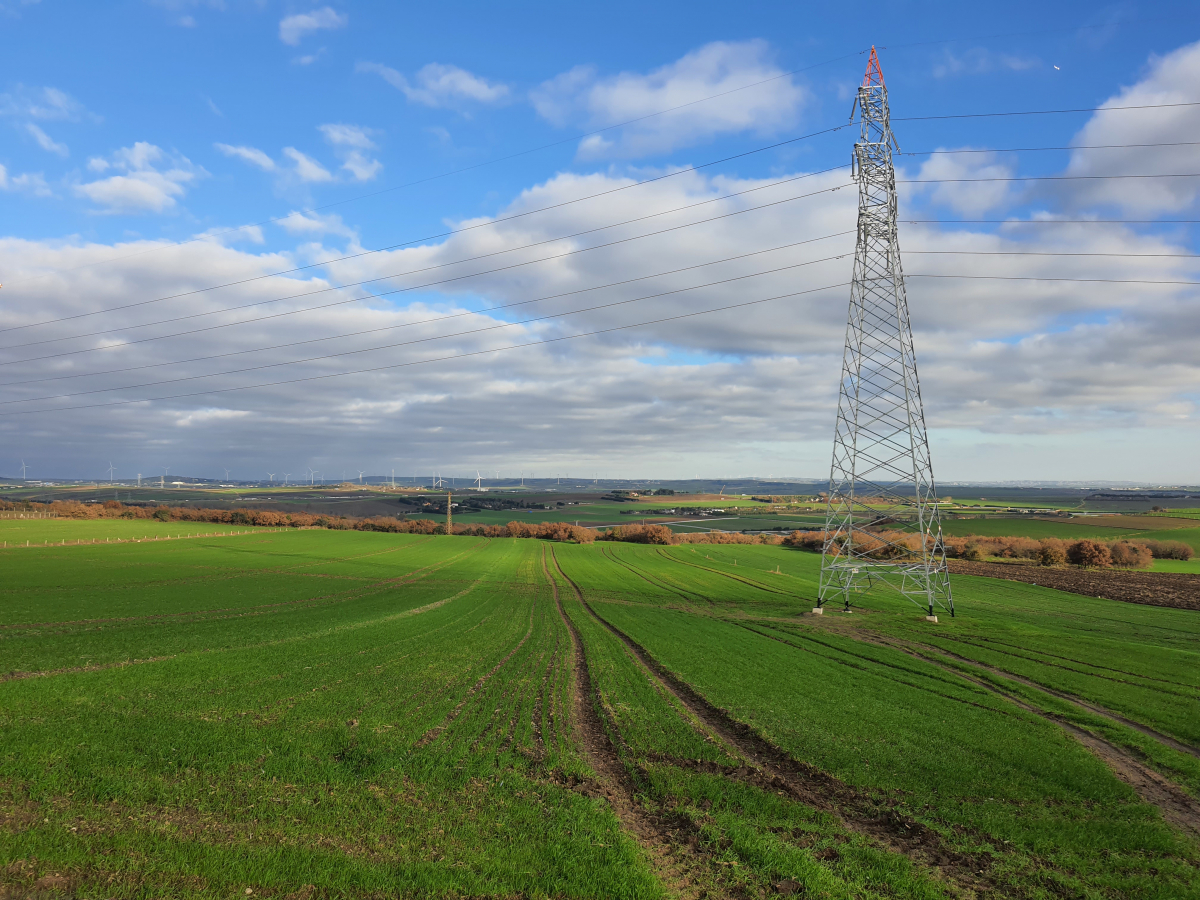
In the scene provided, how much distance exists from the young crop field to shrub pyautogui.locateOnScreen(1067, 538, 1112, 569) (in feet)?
229

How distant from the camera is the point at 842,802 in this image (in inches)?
536

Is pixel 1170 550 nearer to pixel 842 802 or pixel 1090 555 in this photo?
pixel 1090 555

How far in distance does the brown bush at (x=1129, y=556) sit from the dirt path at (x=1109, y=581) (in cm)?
752

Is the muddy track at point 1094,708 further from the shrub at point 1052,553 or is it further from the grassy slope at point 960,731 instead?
the shrub at point 1052,553

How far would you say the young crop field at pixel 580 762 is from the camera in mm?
10141

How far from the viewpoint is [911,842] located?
39.0ft

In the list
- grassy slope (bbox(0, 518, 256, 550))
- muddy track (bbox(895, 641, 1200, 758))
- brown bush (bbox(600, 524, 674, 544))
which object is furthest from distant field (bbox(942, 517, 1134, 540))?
grassy slope (bbox(0, 518, 256, 550))

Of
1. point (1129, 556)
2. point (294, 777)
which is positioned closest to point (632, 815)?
point (294, 777)

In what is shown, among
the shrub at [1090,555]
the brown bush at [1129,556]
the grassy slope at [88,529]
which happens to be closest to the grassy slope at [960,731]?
the shrub at [1090,555]

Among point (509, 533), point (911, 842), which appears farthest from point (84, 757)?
point (509, 533)

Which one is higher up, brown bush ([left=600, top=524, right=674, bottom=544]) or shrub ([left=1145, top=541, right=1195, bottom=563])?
shrub ([left=1145, top=541, right=1195, bottom=563])

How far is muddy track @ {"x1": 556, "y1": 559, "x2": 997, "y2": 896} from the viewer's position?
435 inches

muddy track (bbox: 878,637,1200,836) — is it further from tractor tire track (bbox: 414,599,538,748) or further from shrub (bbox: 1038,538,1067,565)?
shrub (bbox: 1038,538,1067,565)

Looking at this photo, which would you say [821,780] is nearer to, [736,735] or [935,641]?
[736,735]
